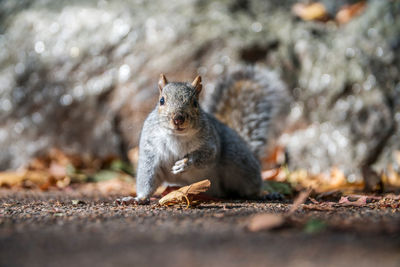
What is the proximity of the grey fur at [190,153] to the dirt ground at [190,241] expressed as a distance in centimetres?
66

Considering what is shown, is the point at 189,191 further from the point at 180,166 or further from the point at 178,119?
the point at 178,119

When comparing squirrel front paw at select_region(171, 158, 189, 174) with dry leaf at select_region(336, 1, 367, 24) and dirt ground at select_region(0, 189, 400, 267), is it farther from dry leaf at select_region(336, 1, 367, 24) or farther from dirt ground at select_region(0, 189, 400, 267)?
dry leaf at select_region(336, 1, 367, 24)

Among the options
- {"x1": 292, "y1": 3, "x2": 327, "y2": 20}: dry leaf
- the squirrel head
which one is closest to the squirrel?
the squirrel head

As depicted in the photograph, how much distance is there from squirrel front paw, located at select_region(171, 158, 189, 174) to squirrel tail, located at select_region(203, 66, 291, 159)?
2.96 feet

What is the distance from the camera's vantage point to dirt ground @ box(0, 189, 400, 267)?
40.3 inches

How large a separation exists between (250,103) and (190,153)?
915 mm

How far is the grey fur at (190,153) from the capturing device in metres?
2.31

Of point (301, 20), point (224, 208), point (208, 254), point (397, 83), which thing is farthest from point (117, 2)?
point (208, 254)

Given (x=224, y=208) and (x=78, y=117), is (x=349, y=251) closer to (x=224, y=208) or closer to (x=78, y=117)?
(x=224, y=208)

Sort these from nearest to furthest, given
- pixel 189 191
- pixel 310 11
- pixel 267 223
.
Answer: pixel 267 223, pixel 189 191, pixel 310 11

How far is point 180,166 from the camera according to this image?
2.28 metres

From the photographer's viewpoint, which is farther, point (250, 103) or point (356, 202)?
point (250, 103)

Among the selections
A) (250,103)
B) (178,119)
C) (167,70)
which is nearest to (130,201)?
(178,119)

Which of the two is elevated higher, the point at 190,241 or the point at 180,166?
the point at 180,166
